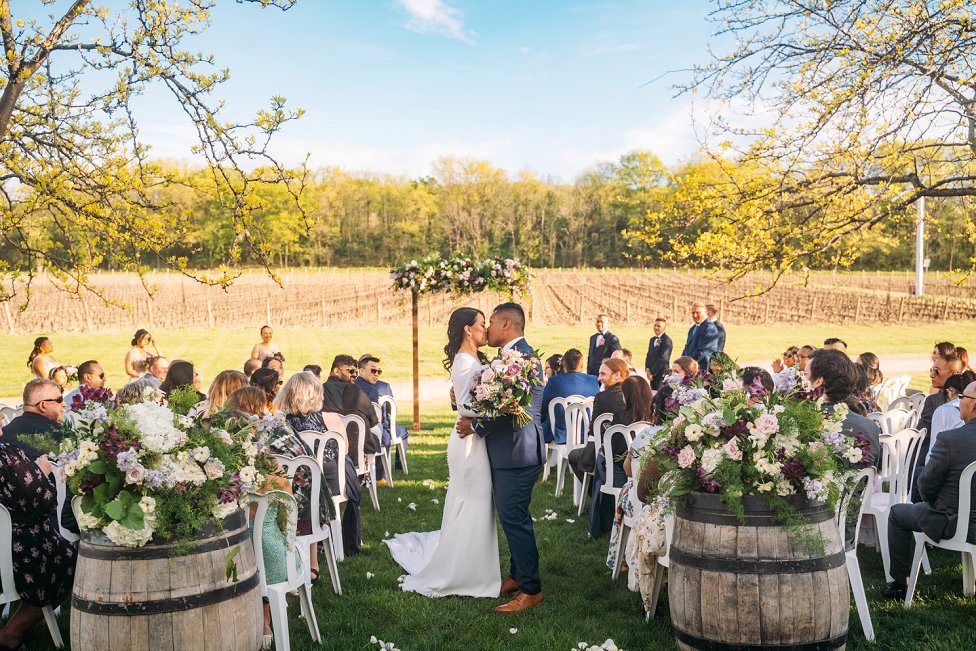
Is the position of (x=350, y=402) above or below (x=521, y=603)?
above

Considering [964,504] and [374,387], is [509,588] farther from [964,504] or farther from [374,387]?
[374,387]

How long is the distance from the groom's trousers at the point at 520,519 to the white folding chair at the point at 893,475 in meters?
2.51

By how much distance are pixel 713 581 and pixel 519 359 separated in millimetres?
1932

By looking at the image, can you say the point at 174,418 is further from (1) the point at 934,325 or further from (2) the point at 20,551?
(1) the point at 934,325

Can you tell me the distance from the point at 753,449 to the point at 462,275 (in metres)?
9.16

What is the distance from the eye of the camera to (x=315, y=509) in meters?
5.51

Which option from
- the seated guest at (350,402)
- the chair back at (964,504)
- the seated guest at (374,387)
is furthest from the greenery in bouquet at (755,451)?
the seated guest at (374,387)

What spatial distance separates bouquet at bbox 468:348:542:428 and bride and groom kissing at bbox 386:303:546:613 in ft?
0.37

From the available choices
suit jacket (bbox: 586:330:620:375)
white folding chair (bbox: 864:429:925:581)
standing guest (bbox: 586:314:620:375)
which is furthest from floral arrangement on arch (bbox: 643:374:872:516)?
standing guest (bbox: 586:314:620:375)

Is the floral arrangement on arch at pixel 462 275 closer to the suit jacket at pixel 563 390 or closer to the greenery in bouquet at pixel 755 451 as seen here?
the suit jacket at pixel 563 390

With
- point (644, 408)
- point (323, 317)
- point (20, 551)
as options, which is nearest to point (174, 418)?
point (20, 551)

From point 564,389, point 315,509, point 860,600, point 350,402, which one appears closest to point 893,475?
point 860,600

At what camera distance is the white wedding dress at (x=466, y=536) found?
18.3 feet

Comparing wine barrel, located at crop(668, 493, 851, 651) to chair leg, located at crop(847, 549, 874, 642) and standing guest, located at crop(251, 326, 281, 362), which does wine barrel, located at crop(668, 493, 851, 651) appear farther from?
standing guest, located at crop(251, 326, 281, 362)
